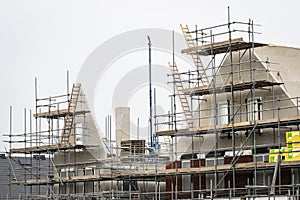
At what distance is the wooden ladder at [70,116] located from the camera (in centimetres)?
4778

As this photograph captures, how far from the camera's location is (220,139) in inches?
1539

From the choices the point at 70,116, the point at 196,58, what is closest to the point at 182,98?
the point at 196,58

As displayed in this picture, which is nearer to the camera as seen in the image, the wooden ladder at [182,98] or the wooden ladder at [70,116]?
the wooden ladder at [182,98]

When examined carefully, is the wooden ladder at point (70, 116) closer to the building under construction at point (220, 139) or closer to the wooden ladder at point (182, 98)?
the building under construction at point (220, 139)

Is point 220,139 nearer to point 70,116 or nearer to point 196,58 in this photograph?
point 196,58

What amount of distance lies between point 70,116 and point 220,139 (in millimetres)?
11872

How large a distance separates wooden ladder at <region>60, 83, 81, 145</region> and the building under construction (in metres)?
0.75

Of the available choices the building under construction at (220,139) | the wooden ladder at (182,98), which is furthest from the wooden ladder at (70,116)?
the wooden ladder at (182,98)

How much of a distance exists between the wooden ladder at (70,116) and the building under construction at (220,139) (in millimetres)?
748

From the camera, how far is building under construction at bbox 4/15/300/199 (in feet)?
117

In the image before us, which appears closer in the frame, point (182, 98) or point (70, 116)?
point (182, 98)

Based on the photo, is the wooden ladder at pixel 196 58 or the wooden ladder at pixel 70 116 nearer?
the wooden ladder at pixel 196 58

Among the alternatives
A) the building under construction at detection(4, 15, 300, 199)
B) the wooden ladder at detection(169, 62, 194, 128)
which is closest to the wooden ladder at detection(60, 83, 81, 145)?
the building under construction at detection(4, 15, 300, 199)

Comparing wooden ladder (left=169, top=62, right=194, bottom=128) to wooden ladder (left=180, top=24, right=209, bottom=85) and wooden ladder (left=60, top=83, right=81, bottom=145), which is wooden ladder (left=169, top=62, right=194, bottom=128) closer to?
wooden ladder (left=180, top=24, right=209, bottom=85)
